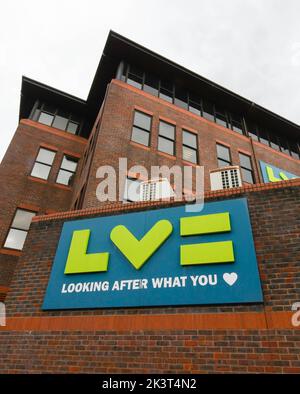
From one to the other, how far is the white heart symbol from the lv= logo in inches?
10.7

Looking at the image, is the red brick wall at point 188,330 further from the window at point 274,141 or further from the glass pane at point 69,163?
the window at point 274,141

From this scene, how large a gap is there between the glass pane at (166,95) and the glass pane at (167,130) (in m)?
2.14

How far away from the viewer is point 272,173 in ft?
50.3

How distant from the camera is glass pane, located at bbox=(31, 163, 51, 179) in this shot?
1473 cm

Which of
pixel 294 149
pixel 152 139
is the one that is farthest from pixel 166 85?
pixel 294 149

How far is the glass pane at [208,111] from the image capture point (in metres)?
15.9

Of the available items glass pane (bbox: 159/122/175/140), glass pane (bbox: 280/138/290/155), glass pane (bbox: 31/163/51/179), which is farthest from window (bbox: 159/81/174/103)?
glass pane (bbox: 280/138/290/155)

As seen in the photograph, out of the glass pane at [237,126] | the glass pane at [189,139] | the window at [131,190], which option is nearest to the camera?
the window at [131,190]

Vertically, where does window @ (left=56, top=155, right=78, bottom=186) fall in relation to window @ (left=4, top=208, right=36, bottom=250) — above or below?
above

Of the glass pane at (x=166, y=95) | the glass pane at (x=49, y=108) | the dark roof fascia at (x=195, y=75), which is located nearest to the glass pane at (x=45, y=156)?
the glass pane at (x=49, y=108)

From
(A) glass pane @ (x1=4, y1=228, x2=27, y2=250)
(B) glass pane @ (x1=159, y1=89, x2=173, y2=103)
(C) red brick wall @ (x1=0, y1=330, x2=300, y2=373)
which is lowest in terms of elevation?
(C) red brick wall @ (x1=0, y1=330, x2=300, y2=373)

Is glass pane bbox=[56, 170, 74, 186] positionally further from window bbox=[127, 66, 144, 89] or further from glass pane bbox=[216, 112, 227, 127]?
glass pane bbox=[216, 112, 227, 127]

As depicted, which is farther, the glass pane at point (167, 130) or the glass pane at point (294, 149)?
the glass pane at point (294, 149)

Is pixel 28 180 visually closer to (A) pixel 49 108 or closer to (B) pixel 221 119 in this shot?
(A) pixel 49 108
